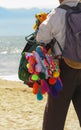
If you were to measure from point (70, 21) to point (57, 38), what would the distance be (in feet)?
0.55

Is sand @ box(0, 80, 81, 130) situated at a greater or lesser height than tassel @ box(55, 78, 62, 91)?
lesser

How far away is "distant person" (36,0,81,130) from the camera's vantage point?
3391mm

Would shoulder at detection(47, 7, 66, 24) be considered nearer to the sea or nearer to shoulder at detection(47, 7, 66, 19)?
shoulder at detection(47, 7, 66, 19)

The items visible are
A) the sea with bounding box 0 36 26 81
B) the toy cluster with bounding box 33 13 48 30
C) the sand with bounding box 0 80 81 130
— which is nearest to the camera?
the toy cluster with bounding box 33 13 48 30

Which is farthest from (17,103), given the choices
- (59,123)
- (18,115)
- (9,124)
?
(59,123)

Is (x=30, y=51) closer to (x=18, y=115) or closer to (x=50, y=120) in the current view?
(x=50, y=120)

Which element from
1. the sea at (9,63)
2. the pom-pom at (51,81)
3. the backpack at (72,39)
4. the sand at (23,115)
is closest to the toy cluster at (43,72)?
the pom-pom at (51,81)

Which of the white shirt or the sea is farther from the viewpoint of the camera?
the sea

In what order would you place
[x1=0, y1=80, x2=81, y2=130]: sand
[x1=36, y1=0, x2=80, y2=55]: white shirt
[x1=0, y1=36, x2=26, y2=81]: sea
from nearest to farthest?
[x1=36, y1=0, x2=80, y2=55]: white shirt → [x1=0, y1=80, x2=81, y2=130]: sand → [x1=0, y1=36, x2=26, y2=81]: sea

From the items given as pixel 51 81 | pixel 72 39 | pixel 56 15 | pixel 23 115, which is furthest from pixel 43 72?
pixel 23 115

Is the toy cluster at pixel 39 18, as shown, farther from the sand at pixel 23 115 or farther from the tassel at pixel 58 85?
the sand at pixel 23 115

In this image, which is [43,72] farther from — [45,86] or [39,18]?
[39,18]

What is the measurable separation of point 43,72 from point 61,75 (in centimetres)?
15

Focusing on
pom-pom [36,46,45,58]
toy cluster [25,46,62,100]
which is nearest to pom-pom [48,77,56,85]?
toy cluster [25,46,62,100]
